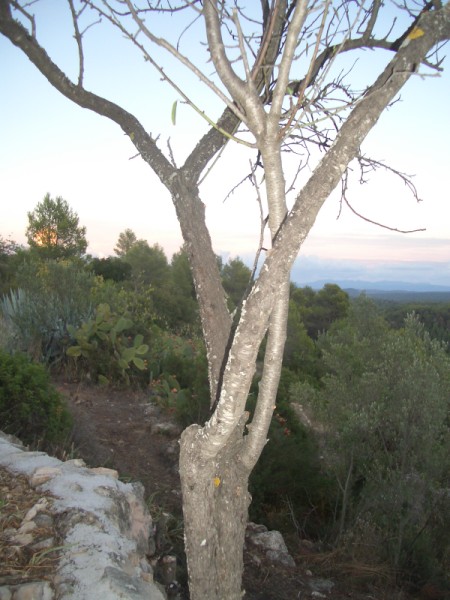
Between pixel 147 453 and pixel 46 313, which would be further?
pixel 46 313

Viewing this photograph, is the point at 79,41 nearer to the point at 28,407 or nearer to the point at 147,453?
the point at 28,407

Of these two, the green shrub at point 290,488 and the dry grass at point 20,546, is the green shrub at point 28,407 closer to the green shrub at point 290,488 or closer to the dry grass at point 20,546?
the dry grass at point 20,546

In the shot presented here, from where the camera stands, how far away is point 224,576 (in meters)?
2.35

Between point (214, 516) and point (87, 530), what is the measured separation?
582 millimetres

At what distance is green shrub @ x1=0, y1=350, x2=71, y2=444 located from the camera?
418cm

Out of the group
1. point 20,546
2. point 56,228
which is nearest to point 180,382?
point 20,546

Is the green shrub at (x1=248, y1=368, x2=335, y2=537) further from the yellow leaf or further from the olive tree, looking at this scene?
the olive tree

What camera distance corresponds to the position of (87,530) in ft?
7.16

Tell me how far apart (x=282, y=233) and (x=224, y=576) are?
1.67 meters

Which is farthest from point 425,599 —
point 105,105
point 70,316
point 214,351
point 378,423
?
point 70,316

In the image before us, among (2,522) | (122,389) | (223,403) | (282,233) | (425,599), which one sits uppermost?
(282,233)

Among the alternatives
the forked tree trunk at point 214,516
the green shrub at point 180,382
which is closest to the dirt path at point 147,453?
the green shrub at point 180,382

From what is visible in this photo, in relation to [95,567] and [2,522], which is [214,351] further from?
[2,522]

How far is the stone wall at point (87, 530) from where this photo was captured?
1.82m
